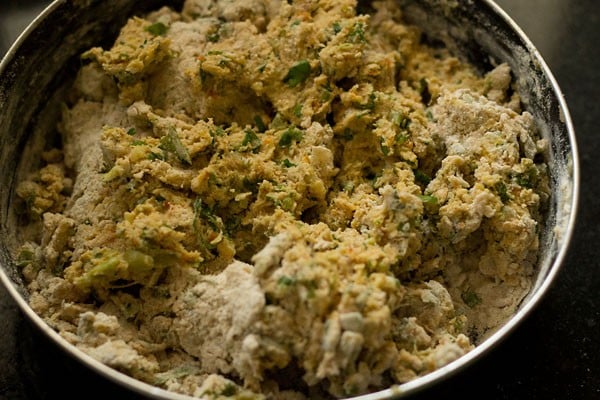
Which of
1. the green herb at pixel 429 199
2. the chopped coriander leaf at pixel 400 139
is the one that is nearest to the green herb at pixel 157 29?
the chopped coriander leaf at pixel 400 139

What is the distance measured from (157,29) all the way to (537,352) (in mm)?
1156

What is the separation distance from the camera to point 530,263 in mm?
1475

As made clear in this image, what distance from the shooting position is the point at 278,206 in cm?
141

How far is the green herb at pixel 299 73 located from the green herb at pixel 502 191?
48cm

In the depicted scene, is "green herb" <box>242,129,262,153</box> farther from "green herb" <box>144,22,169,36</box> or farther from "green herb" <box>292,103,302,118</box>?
"green herb" <box>144,22,169,36</box>

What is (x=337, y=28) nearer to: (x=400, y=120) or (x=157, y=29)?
(x=400, y=120)

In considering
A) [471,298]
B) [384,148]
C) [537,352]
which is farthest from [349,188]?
[537,352]

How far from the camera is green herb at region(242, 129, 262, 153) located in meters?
1.51

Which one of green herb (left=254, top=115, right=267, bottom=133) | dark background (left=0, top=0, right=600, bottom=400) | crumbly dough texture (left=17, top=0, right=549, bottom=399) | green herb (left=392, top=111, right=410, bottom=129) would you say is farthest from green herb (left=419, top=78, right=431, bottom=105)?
dark background (left=0, top=0, right=600, bottom=400)

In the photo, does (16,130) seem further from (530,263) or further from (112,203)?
(530,263)

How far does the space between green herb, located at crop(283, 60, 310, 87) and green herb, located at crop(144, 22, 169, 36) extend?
1.11ft

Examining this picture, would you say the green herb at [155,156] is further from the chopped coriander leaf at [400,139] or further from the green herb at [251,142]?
the chopped coriander leaf at [400,139]

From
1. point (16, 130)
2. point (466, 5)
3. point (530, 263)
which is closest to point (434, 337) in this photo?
point (530, 263)

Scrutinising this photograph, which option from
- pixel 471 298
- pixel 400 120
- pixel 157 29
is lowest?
pixel 471 298
